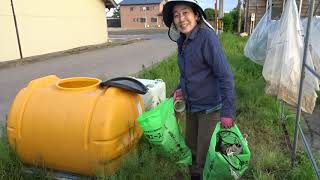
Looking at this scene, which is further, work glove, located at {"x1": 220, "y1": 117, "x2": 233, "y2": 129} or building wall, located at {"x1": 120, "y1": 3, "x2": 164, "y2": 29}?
building wall, located at {"x1": 120, "y1": 3, "x2": 164, "y2": 29}

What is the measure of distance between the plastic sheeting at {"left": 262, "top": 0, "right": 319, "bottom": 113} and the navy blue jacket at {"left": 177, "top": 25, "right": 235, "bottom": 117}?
1.66 m

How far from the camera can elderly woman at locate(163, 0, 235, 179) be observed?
2.51 meters

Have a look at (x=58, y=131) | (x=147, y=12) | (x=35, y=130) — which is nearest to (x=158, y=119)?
(x=58, y=131)

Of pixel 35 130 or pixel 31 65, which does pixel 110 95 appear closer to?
pixel 35 130

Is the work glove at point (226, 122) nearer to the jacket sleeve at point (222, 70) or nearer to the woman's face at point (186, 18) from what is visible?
the jacket sleeve at point (222, 70)

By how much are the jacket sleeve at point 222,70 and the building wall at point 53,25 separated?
12.2m

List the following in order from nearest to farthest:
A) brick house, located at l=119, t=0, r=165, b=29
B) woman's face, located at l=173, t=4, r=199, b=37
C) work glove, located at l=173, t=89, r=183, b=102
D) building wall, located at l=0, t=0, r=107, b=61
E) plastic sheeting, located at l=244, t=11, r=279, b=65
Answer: woman's face, located at l=173, t=4, r=199, b=37 < work glove, located at l=173, t=89, r=183, b=102 < plastic sheeting, located at l=244, t=11, r=279, b=65 < building wall, located at l=0, t=0, r=107, b=61 < brick house, located at l=119, t=0, r=165, b=29

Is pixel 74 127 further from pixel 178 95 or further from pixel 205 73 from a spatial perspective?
pixel 205 73

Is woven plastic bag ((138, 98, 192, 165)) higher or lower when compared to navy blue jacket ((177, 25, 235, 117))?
lower

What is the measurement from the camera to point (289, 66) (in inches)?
161

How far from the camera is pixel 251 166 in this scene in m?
3.38

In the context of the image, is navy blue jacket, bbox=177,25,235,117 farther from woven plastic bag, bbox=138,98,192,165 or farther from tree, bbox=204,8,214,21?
tree, bbox=204,8,214,21

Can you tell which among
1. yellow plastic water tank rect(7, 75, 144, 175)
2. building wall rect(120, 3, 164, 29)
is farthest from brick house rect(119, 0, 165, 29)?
yellow plastic water tank rect(7, 75, 144, 175)

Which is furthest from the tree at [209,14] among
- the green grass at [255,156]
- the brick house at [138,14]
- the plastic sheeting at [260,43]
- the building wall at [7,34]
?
the brick house at [138,14]
